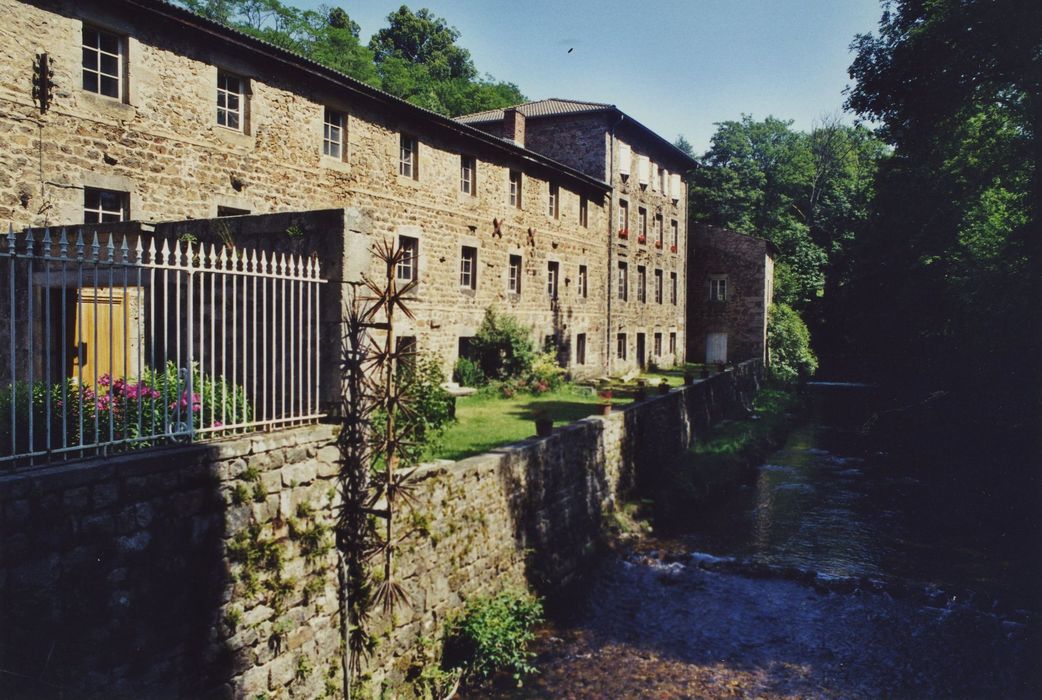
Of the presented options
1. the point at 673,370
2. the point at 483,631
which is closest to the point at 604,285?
the point at 673,370

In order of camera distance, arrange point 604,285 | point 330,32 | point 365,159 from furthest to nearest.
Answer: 1. point 330,32
2. point 604,285
3. point 365,159

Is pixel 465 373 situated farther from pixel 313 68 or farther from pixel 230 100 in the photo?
pixel 230 100

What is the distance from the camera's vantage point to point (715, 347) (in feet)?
116

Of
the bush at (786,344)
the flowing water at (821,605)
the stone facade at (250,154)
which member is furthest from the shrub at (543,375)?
the bush at (786,344)

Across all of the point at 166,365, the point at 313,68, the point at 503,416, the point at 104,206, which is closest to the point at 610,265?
the point at 503,416

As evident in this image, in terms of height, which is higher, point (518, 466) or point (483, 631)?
point (518, 466)

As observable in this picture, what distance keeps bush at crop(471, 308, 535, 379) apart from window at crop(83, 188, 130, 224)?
9842mm

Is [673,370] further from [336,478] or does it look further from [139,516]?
[139,516]

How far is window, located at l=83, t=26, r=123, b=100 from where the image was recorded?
426 inches

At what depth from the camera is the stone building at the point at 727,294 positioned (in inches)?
1325

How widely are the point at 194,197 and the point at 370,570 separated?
337 inches

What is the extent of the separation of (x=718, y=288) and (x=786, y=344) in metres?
4.63

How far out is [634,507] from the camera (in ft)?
47.1

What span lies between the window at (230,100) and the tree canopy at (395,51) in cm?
1182
